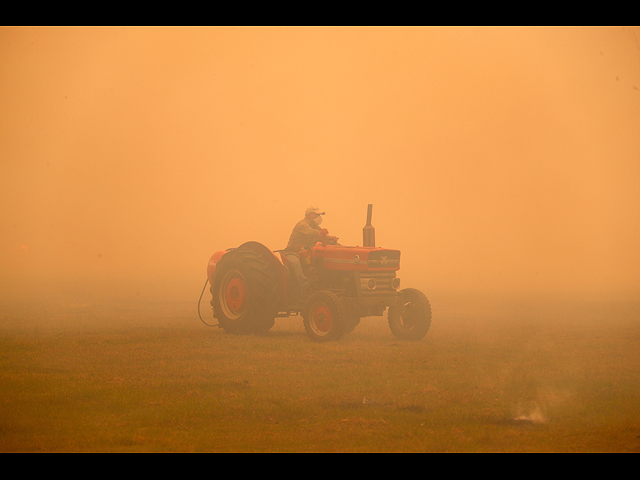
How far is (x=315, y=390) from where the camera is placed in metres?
7.12

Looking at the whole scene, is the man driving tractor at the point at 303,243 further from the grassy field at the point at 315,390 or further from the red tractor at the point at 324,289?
the grassy field at the point at 315,390

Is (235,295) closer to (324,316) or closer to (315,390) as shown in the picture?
(324,316)

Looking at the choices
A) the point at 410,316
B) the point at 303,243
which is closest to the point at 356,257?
the point at 303,243

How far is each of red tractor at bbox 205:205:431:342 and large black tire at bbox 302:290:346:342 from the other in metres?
0.01

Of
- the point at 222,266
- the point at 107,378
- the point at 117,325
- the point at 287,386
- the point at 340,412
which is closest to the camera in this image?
the point at 340,412

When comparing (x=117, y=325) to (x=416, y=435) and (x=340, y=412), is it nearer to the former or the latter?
(x=340, y=412)

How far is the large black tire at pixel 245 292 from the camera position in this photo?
34.8ft

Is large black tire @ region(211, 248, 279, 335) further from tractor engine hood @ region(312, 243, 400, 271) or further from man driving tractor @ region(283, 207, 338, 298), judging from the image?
tractor engine hood @ region(312, 243, 400, 271)

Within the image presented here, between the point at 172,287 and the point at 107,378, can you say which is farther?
the point at 172,287

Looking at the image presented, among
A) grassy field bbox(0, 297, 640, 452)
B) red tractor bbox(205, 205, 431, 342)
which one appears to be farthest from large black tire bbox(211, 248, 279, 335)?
grassy field bbox(0, 297, 640, 452)

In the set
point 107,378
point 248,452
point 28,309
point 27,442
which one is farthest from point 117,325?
point 248,452

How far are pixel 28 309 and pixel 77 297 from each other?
11.5 ft

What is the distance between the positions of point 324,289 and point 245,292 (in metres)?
1.23

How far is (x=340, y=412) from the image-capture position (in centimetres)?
634
